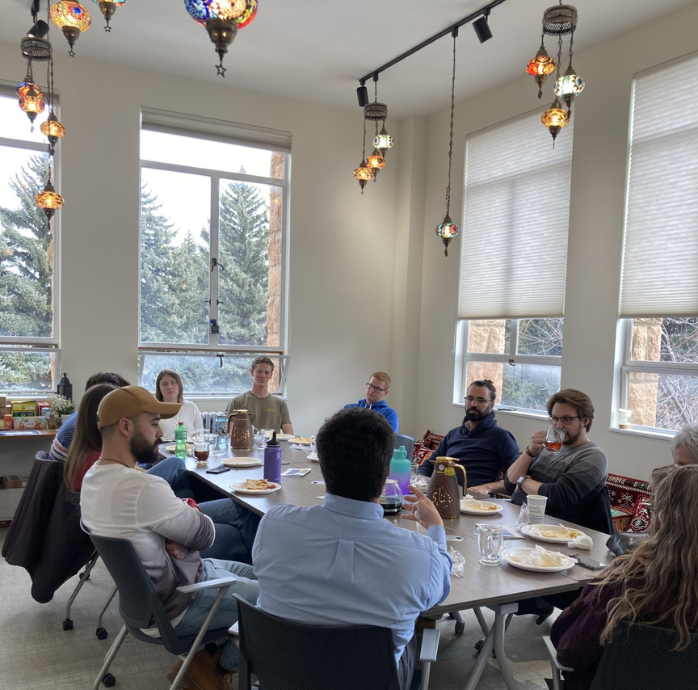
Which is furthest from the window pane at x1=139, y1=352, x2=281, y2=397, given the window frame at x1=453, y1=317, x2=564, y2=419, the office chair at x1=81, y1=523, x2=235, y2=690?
the office chair at x1=81, y1=523, x2=235, y2=690

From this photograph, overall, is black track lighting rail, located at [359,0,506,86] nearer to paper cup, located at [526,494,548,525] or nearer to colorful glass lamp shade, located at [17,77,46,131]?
colorful glass lamp shade, located at [17,77,46,131]

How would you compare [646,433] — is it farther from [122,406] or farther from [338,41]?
[338,41]

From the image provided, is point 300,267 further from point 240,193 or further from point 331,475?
point 331,475

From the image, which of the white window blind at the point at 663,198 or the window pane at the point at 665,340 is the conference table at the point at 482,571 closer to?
the window pane at the point at 665,340

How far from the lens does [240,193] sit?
6.23 m

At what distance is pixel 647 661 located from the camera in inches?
60.1

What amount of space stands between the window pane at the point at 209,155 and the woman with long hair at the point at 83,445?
3737mm

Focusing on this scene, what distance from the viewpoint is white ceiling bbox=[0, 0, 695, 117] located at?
4.44 meters

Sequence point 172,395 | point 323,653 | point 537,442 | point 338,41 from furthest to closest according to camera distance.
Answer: point 338,41 < point 172,395 < point 537,442 < point 323,653

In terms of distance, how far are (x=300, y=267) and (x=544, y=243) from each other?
7.90 ft

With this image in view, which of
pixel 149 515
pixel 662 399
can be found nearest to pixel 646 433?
pixel 662 399

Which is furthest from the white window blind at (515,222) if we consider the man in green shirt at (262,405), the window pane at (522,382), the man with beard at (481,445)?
the man in green shirt at (262,405)

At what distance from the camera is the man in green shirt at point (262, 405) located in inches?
194

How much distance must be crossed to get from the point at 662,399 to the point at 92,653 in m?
3.89
